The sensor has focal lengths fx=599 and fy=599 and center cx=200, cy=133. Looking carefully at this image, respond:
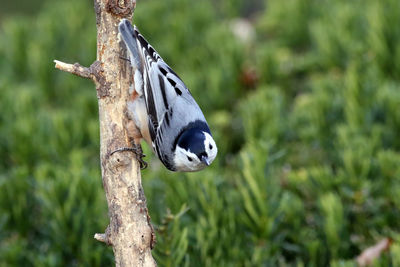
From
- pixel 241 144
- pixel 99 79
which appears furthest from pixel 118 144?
pixel 241 144

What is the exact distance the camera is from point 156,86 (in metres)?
1.65

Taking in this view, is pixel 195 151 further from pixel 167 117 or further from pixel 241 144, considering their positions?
pixel 241 144

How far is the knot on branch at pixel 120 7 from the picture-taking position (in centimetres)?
142

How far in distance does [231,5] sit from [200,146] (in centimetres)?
260

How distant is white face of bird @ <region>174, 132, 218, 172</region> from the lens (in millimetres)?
1571

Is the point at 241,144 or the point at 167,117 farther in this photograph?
the point at 241,144

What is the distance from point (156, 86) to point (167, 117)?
91 millimetres

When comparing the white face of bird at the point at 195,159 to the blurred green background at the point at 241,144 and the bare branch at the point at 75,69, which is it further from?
the bare branch at the point at 75,69

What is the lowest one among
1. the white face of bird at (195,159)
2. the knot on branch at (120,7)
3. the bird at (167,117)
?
the white face of bird at (195,159)

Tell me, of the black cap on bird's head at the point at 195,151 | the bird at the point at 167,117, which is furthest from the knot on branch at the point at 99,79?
the black cap on bird's head at the point at 195,151

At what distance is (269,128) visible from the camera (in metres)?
2.31

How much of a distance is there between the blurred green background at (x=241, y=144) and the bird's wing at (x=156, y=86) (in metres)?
0.27

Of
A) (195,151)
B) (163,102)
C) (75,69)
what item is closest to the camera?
(75,69)

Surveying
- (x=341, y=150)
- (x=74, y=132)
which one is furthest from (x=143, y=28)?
(x=341, y=150)
